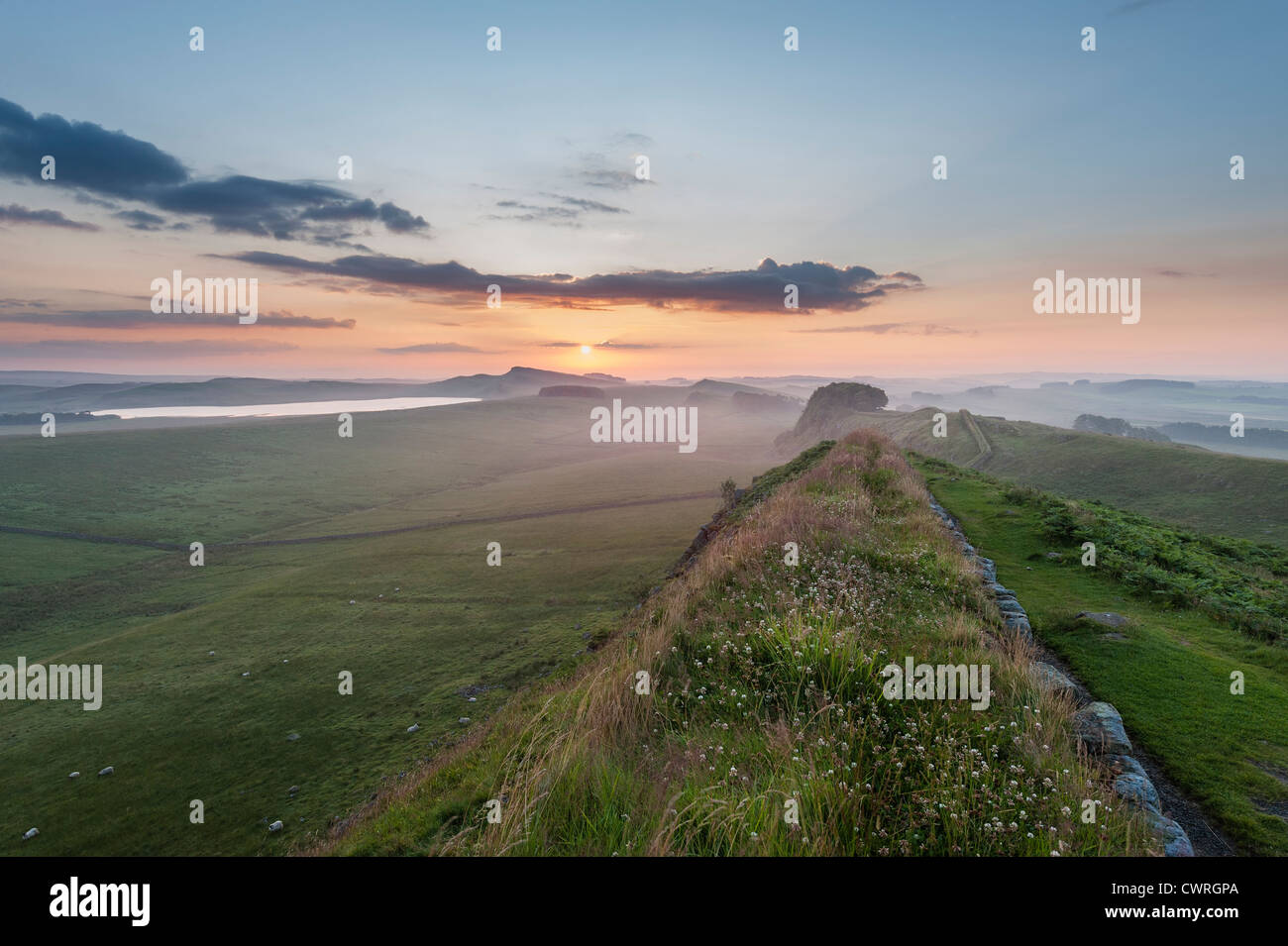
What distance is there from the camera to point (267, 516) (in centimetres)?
5381

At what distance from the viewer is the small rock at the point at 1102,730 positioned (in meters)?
5.28

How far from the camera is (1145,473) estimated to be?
125 feet

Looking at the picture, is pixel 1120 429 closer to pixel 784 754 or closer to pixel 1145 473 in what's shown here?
pixel 1145 473

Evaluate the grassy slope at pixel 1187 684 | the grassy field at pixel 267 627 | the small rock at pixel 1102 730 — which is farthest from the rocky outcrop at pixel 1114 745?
the grassy field at pixel 267 627

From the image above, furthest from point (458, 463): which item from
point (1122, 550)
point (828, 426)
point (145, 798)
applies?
point (1122, 550)

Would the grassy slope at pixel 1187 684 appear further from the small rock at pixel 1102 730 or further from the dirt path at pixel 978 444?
the dirt path at pixel 978 444

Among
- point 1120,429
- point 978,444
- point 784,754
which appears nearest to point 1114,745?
point 784,754

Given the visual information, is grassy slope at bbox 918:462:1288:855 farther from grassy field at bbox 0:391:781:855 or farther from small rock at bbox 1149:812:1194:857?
grassy field at bbox 0:391:781:855

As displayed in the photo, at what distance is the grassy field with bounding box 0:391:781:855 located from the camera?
1212cm

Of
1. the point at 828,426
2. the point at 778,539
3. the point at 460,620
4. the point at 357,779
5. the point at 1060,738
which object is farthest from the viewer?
the point at 828,426

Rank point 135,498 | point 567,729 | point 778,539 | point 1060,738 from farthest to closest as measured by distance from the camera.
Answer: point 135,498
point 778,539
point 567,729
point 1060,738

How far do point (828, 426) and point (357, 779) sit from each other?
99.2 meters

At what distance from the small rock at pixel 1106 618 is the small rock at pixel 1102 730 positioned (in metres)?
2.99
